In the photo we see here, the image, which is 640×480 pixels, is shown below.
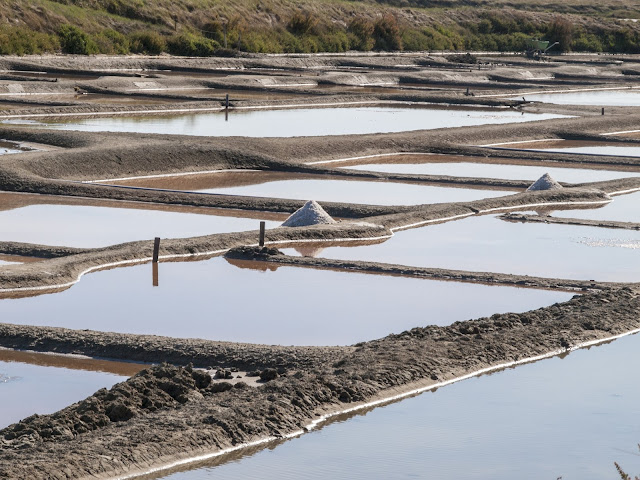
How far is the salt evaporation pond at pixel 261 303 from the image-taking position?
7379mm

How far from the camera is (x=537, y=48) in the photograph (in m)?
49.1

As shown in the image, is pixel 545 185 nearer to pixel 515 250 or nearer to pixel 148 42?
pixel 515 250

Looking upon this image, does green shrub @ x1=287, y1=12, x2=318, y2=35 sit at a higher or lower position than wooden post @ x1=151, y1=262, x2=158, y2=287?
higher

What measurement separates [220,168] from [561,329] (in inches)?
348

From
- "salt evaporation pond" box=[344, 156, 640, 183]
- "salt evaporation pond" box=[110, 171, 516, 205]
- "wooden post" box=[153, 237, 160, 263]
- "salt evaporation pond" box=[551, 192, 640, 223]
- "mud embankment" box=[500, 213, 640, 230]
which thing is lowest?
"salt evaporation pond" box=[344, 156, 640, 183]

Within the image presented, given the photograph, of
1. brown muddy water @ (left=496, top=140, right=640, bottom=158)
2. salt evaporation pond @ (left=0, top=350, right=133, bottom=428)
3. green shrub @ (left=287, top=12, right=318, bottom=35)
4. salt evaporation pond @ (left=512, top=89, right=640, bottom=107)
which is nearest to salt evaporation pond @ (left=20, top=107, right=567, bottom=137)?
brown muddy water @ (left=496, top=140, right=640, bottom=158)

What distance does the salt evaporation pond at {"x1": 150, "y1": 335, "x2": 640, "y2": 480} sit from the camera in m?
4.96

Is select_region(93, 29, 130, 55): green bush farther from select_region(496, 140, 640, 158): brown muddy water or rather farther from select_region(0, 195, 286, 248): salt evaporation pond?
select_region(0, 195, 286, 248): salt evaporation pond

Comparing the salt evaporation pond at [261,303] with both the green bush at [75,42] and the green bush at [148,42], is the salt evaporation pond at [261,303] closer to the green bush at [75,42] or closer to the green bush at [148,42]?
the green bush at [75,42]

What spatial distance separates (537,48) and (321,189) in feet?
120

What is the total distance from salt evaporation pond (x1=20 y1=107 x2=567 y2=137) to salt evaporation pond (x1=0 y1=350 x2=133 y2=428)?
12322 mm

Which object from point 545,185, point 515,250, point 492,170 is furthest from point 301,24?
point 515,250

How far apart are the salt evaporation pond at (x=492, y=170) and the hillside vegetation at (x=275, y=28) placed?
17406 millimetres

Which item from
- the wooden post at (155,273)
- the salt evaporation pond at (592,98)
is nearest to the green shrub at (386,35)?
the salt evaporation pond at (592,98)
